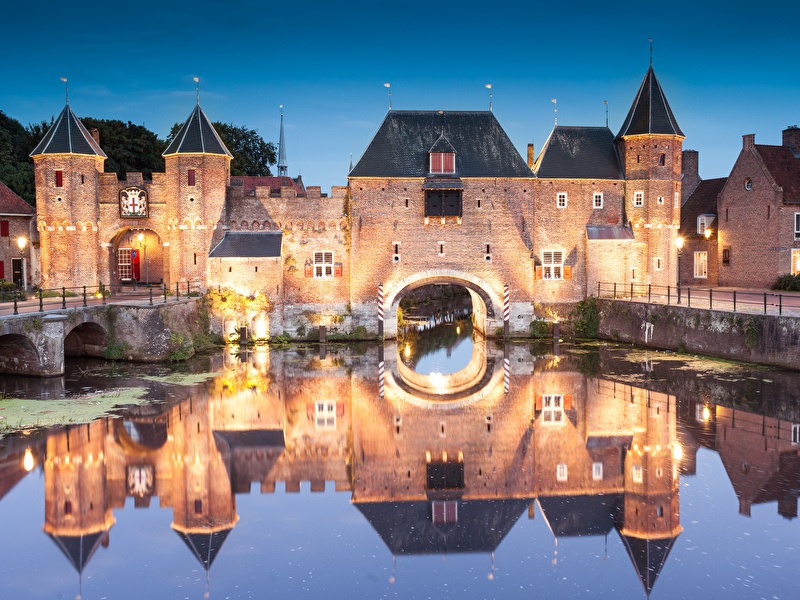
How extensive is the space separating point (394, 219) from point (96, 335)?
12298 millimetres

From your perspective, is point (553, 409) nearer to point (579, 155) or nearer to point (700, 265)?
point (579, 155)

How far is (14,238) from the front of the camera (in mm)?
34562

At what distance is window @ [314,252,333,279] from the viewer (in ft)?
100

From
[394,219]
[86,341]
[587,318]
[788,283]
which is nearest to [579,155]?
[587,318]

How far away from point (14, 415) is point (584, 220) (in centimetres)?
2319

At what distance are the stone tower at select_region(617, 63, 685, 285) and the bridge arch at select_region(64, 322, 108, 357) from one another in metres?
21.4

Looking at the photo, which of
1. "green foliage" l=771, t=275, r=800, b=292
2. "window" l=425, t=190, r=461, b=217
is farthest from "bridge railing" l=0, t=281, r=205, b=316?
"green foliage" l=771, t=275, r=800, b=292

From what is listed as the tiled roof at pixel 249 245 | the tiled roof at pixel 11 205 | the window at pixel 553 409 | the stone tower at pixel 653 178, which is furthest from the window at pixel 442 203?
the tiled roof at pixel 11 205

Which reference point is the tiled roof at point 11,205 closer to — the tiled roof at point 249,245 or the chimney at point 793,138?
the tiled roof at point 249,245

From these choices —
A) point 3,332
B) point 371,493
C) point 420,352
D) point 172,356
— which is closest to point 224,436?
point 371,493

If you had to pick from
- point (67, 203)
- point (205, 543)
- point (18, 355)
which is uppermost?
point (67, 203)

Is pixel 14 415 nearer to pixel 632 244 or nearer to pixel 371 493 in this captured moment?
pixel 371 493

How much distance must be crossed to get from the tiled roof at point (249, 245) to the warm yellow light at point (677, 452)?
18862 mm

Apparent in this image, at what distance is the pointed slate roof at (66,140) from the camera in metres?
29.5
